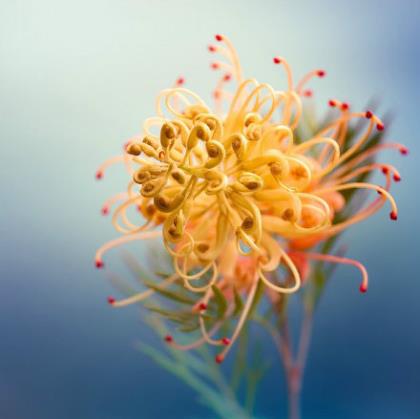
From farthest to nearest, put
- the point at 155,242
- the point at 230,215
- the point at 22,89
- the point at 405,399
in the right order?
the point at 405,399
the point at 22,89
the point at 155,242
the point at 230,215

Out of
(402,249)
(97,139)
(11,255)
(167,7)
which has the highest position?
(167,7)

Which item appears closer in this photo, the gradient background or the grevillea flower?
the grevillea flower

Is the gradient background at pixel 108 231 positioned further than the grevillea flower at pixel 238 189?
Yes

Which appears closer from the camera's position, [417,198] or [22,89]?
[22,89]

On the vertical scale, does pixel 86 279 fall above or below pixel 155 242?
below

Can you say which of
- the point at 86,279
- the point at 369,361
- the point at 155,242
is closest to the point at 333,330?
the point at 369,361

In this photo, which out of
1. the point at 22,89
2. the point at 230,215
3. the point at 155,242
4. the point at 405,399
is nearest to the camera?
the point at 230,215

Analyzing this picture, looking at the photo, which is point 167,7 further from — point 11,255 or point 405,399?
point 405,399

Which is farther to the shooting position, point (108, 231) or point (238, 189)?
point (108, 231)
